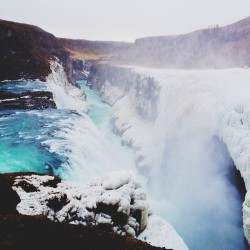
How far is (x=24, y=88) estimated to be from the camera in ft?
126

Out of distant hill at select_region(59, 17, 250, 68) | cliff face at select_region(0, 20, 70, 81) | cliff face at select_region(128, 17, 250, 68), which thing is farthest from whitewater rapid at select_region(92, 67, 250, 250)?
cliff face at select_region(128, 17, 250, 68)

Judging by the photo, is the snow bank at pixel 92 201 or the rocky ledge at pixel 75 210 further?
the snow bank at pixel 92 201

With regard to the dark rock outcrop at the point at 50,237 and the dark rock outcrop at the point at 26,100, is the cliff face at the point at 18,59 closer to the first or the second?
the dark rock outcrop at the point at 26,100

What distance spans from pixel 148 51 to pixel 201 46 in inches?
879

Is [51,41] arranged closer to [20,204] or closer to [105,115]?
[105,115]

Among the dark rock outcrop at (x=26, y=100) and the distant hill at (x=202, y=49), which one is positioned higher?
the distant hill at (x=202, y=49)

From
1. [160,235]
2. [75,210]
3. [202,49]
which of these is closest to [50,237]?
[75,210]

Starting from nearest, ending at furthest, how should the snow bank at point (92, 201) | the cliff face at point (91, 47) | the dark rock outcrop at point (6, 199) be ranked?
the dark rock outcrop at point (6, 199) < the snow bank at point (92, 201) < the cliff face at point (91, 47)

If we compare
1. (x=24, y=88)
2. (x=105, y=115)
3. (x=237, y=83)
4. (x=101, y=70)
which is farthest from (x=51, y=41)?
(x=237, y=83)

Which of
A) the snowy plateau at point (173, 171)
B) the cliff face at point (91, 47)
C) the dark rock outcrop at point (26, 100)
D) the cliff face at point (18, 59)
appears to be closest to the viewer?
the snowy plateau at point (173, 171)

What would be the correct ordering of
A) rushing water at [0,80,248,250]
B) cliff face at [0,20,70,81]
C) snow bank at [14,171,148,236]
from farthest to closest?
1. cliff face at [0,20,70,81]
2. rushing water at [0,80,248,250]
3. snow bank at [14,171,148,236]

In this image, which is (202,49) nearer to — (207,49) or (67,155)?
(207,49)

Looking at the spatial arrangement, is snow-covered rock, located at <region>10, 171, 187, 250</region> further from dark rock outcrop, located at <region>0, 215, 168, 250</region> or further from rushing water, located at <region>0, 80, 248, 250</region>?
rushing water, located at <region>0, 80, 248, 250</region>

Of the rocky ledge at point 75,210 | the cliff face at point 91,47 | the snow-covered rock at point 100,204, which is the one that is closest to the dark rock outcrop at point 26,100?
the rocky ledge at point 75,210
